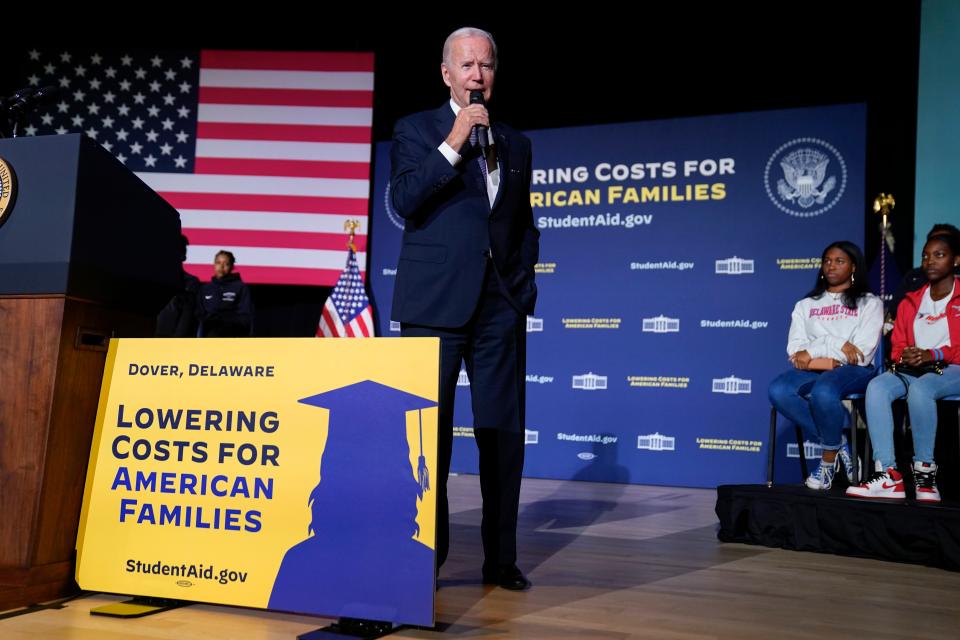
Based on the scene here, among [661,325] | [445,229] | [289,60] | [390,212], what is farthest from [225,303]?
[445,229]

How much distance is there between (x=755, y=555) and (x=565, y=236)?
3.26 metres

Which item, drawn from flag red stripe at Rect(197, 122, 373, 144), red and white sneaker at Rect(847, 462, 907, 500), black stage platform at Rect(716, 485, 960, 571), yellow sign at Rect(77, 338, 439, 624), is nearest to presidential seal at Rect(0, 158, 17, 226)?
yellow sign at Rect(77, 338, 439, 624)

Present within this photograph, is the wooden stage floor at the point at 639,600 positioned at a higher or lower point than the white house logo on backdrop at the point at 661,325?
lower

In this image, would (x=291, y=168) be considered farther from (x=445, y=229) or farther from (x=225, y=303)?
(x=445, y=229)

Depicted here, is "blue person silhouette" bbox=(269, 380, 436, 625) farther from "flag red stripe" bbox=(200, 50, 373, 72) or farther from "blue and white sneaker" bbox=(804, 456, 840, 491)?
"flag red stripe" bbox=(200, 50, 373, 72)

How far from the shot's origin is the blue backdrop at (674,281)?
5.18 m

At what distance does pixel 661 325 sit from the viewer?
548 cm

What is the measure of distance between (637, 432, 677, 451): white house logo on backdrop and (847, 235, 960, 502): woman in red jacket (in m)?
2.04

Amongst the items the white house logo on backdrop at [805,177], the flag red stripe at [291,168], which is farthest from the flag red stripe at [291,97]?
the white house logo on backdrop at [805,177]

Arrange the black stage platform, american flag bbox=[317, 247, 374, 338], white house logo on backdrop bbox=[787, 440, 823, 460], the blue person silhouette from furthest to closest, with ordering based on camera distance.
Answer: american flag bbox=[317, 247, 374, 338], white house logo on backdrop bbox=[787, 440, 823, 460], the black stage platform, the blue person silhouette

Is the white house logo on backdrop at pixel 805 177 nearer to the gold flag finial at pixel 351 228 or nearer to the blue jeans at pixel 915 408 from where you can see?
the blue jeans at pixel 915 408

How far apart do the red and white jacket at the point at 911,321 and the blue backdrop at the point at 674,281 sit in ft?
5.16

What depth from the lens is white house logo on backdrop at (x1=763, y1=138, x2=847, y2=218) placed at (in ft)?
16.8

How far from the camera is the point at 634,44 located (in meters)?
5.71
